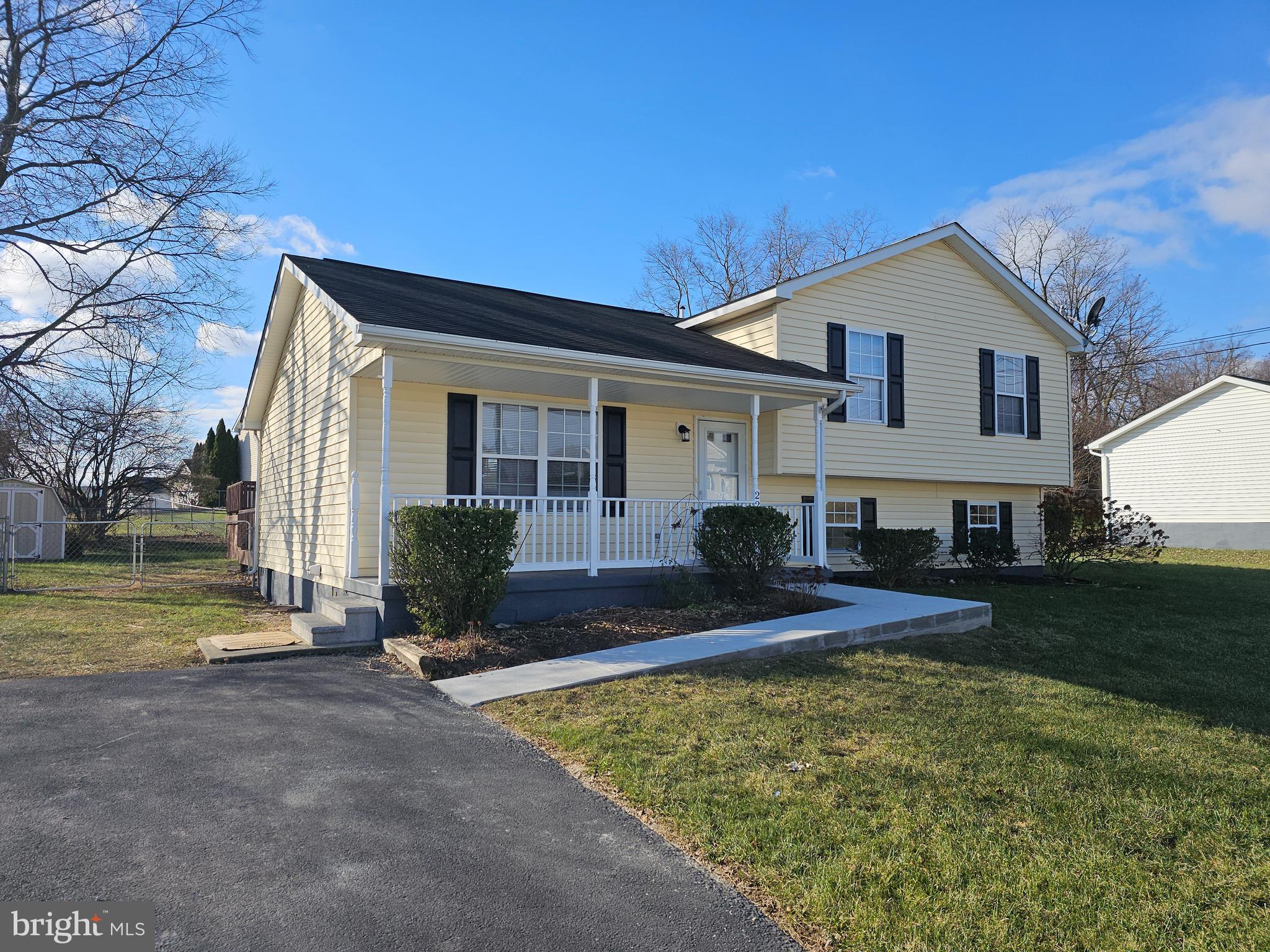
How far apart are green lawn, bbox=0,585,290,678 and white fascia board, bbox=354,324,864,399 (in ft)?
12.2

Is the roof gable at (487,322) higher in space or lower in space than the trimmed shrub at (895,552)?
higher

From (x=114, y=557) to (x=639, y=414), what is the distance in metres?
16.7

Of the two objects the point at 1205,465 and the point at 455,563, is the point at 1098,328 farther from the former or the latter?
the point at 455,563

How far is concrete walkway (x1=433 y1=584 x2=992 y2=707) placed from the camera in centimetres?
640

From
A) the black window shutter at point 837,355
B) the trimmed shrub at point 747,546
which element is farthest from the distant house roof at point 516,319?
the trimmed shrub at point 747,546

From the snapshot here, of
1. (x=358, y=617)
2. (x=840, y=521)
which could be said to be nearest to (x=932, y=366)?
(x=840, y=521)

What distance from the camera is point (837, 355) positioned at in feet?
43.8

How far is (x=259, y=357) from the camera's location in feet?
45.1

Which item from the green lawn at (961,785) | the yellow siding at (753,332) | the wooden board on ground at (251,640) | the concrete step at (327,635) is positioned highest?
the yellow siding at (753,332)

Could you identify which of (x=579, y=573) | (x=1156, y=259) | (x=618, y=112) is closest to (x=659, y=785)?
(x=579, y=573)

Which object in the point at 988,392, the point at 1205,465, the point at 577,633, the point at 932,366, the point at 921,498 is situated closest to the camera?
the point at 577,633

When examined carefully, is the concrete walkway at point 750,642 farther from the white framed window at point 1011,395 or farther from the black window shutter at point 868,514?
the white framed window at point 1011,395

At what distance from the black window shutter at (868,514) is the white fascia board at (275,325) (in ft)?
30.6

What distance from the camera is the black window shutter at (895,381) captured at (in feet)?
45.5
